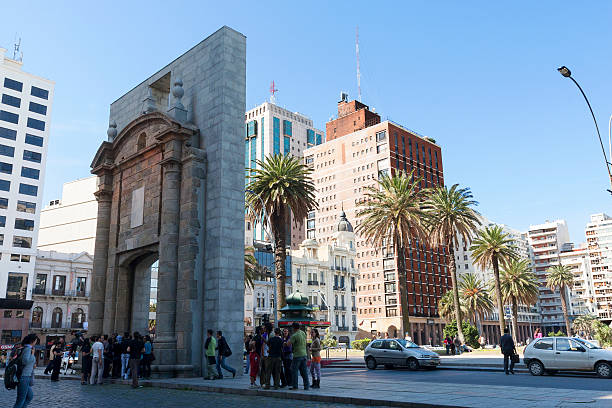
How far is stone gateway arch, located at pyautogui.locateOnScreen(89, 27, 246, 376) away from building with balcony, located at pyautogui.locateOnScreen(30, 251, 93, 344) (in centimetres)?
4140

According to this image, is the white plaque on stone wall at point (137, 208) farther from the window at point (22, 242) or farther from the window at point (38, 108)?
the window at point (38, 108)

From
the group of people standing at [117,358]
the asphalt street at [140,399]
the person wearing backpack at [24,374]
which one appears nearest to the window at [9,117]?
the group of people standing at [117,358]

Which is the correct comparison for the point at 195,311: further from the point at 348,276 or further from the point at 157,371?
the point at 348,276

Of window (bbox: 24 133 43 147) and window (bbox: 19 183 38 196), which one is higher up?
window (bbox: 24 133 43 147)

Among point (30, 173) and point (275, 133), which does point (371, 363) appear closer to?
point (30, 173)

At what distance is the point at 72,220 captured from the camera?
84875 millimetres

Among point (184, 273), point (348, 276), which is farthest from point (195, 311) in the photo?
point (348, 276)

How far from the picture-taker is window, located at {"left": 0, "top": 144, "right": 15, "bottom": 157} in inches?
2847

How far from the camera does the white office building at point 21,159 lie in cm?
6838

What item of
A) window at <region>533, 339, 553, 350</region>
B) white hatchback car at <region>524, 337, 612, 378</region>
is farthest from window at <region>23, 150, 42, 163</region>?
window at <region>533, 339, 553, 350</region>

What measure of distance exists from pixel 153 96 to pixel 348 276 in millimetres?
74766

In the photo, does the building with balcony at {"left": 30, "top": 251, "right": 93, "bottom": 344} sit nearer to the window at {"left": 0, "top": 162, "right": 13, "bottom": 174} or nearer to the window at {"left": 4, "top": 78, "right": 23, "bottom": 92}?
the window at {"left": 0, "top": 162, "right": 13, "bottom": 174}

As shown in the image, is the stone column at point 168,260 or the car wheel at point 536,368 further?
the car wheel at point 536,368

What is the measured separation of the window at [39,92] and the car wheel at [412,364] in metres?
73.6
